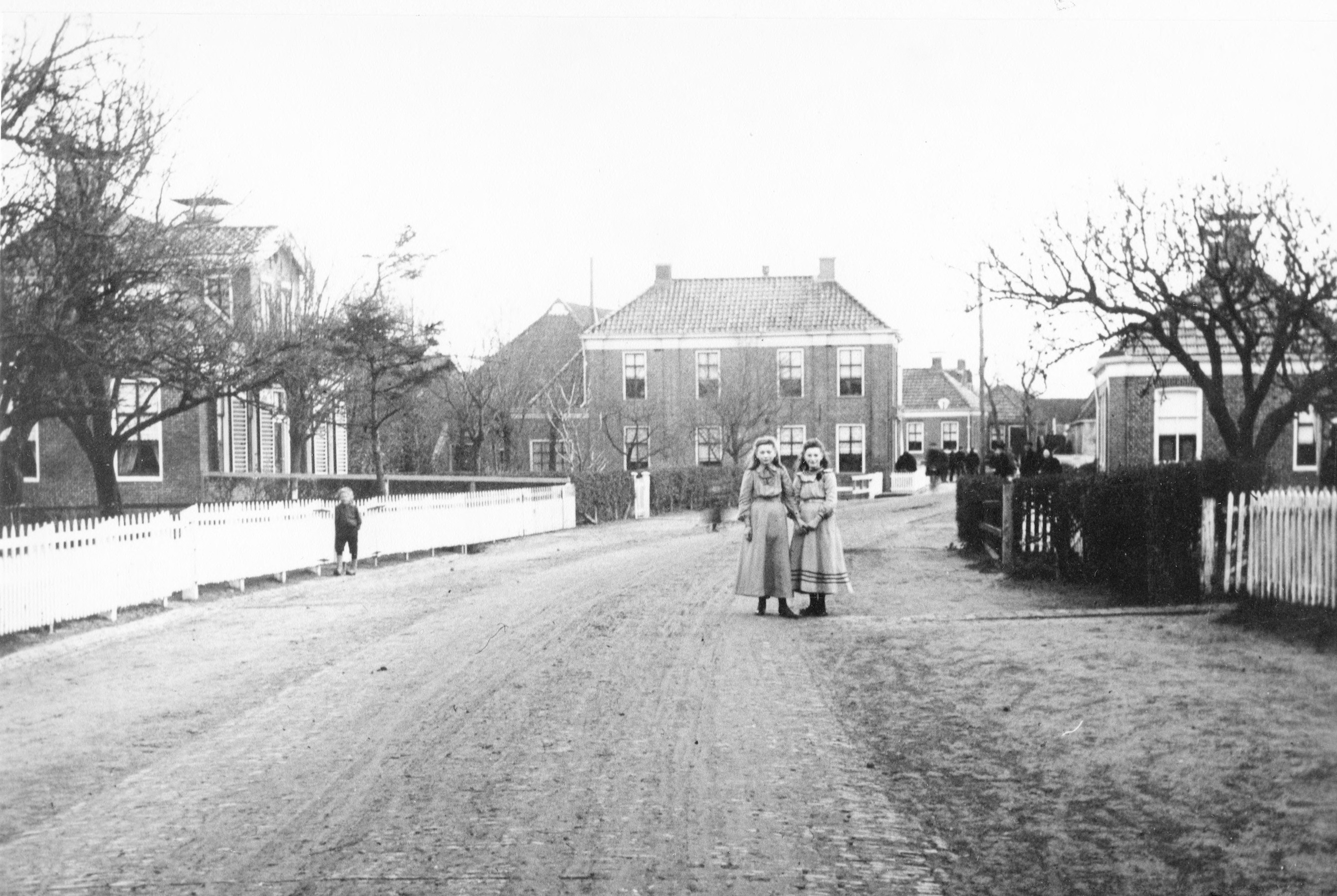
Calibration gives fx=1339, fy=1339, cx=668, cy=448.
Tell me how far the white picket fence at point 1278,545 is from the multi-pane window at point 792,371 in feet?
134

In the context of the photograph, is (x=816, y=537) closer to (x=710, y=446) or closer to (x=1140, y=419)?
(x=1140, y=419)

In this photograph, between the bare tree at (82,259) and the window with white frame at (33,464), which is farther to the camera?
the window with white frame at (33,464)

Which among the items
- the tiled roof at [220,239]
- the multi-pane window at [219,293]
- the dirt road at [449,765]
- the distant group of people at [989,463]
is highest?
the tiled roof at [220,239]

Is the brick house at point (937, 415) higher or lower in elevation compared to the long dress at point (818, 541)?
higher

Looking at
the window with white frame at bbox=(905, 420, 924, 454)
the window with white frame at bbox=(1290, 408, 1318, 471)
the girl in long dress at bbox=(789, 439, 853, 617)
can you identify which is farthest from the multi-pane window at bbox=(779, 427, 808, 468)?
the girl in long dress at bbox=(789, 439, 853, 617)

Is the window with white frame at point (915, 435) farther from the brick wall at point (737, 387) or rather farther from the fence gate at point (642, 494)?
the fence gate at point (642, 494)

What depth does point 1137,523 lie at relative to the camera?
13648mm

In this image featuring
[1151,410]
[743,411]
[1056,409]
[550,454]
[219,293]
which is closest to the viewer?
[219,293]

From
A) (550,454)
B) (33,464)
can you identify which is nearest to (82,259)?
(33,464)

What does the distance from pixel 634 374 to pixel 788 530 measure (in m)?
37.4

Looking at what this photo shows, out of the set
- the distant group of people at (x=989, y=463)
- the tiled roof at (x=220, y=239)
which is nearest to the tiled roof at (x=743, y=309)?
the distant group of people at (x=989, y=463)

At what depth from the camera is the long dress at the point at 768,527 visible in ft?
43.7

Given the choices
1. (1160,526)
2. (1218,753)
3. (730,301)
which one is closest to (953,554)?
(1160,526)

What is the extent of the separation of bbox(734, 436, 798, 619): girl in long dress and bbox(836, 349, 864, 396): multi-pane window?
41427mm
